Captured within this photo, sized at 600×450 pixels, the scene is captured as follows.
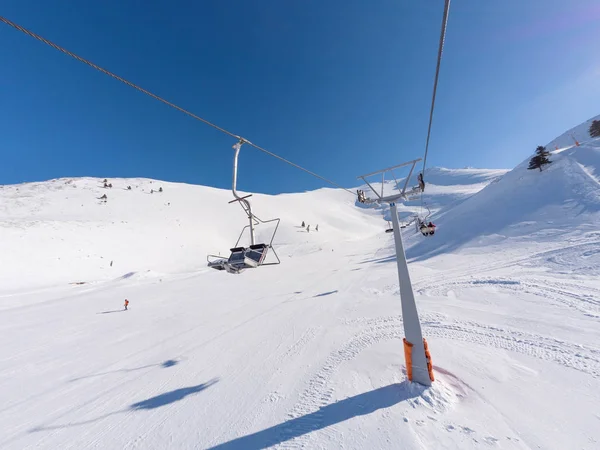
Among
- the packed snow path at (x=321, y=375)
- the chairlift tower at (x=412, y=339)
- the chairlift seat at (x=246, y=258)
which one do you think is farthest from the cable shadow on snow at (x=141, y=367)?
the chairlift tower at (x=412, y=339)

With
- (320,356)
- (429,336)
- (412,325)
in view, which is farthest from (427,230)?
(320,356)

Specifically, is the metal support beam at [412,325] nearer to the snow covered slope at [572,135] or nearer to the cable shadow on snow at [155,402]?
the cable shadow on snow at [155,402]

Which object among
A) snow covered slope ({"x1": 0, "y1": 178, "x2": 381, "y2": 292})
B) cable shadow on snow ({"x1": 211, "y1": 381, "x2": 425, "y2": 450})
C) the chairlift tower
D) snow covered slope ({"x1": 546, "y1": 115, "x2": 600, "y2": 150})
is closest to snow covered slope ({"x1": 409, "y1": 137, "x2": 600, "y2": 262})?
the chairlift tower

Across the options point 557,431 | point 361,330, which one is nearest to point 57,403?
point 361,330

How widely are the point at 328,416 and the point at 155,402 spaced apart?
3.63 meters

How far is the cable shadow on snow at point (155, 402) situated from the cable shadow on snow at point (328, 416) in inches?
71.3

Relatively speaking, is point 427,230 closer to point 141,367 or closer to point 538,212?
point 538,212

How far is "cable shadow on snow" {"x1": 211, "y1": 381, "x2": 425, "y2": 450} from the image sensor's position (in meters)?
3.60

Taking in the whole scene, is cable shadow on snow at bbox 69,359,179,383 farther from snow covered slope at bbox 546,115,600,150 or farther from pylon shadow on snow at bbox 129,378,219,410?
snow covered slope at bbox 546,115,600,150

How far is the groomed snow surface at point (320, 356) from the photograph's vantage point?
373 cm

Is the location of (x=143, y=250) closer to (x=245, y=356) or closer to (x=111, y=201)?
(x=111, y=201)

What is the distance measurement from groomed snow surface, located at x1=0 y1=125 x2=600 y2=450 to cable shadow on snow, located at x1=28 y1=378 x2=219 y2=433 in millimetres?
31

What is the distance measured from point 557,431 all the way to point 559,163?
32696 mm

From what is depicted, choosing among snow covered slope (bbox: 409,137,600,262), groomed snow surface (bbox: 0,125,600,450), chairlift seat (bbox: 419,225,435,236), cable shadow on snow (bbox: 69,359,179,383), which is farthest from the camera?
snow covered slope (bbox: 409,137,600,262)
